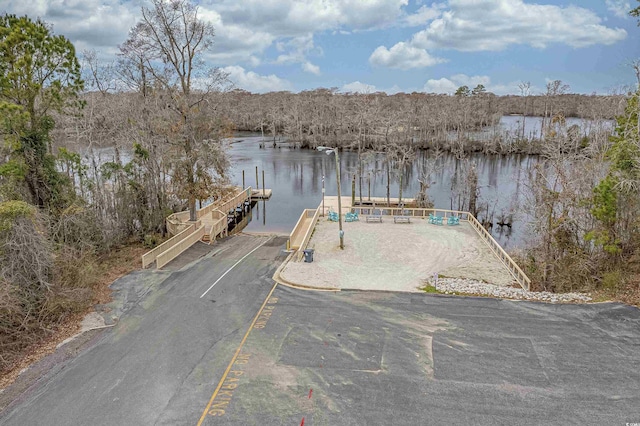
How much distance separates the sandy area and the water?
8.63 meters

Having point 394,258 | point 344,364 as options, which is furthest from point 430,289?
point 344,364

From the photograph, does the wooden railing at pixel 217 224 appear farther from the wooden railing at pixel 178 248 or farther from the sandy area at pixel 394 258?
the sandy area at pixel 394 258

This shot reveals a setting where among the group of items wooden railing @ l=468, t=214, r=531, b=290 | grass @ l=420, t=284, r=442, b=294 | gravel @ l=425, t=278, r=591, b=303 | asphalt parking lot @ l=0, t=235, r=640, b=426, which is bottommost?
asphalt parking lot @ l=0, t=235, r=640, b=426

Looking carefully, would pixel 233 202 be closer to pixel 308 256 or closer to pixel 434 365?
pixel 308 256

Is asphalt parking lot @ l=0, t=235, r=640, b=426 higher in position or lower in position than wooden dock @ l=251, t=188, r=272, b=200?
lower

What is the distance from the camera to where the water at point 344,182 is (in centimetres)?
3834

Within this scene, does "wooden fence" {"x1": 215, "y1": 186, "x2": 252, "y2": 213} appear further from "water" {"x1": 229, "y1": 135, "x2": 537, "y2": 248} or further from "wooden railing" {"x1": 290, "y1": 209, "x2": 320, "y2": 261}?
"wooden railing" {"x1": 290, "y1": 209, "x2": 320, "y2": 261}

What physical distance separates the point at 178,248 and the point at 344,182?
3238 centimetres

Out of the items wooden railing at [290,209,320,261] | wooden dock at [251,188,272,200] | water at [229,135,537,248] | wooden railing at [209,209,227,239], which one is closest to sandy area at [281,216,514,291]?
wooden railing at [290,209,320,261]

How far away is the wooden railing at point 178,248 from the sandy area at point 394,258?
6.07m

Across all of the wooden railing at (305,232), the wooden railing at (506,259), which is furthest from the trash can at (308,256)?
the wooden railing at (506,259)

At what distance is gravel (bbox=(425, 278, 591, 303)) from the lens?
16.1m

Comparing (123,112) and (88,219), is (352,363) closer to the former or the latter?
(88,219)

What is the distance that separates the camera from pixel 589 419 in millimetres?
9703
